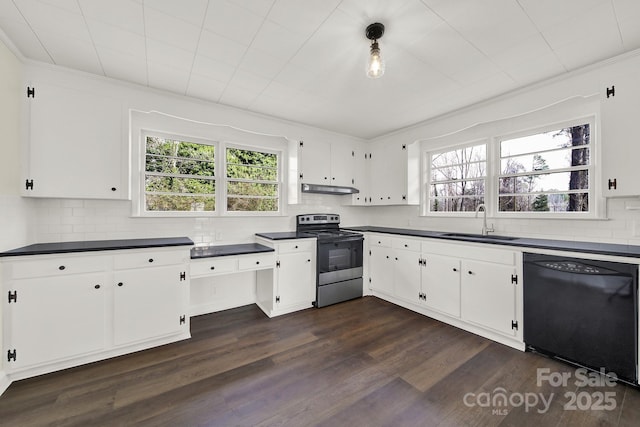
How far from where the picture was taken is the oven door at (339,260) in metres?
3.41

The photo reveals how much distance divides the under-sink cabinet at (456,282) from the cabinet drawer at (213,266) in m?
2.03

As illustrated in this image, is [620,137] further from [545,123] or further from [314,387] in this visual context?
[314,387]

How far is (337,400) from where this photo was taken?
1752mm

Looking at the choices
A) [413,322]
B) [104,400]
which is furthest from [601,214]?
[104,400]

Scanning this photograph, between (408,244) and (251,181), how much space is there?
7.54ft

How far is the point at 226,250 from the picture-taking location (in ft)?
9.83

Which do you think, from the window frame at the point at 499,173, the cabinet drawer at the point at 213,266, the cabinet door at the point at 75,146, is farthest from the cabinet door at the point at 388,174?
the cabinet door at the point at 75,146

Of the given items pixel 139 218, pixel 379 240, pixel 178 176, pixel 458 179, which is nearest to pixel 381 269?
pixel 379 240

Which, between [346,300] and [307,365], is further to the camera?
[346,300]

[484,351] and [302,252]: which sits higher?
[302,252]

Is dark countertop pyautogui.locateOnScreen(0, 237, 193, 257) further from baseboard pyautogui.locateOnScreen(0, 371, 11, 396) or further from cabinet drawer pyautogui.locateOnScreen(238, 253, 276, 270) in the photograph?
baseboard pyautogui.locateOnScreen(0, 371, 11, 396)

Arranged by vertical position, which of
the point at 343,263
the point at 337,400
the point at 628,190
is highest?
the point at 628,190

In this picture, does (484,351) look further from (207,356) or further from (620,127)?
(207,356)

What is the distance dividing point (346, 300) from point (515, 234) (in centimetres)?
222
